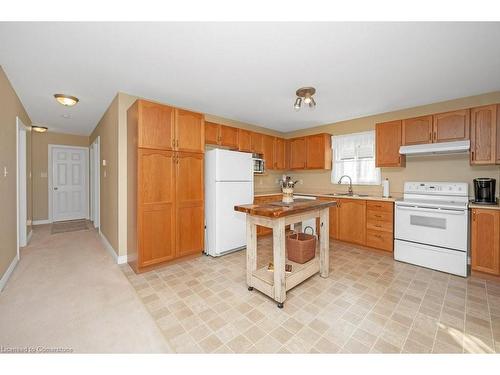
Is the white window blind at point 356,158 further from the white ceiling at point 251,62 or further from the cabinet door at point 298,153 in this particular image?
the white ceiling at point 251,62

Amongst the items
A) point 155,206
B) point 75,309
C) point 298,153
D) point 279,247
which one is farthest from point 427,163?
point 75,309

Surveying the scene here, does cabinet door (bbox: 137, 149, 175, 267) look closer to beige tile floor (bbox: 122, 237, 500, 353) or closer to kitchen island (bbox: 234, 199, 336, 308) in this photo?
beige tile floor (bbox: 122, 237, 500, 353)

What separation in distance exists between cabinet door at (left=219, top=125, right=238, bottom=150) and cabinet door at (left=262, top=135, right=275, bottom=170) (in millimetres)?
806

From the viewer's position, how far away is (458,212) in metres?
2.64

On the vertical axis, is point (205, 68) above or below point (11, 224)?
above

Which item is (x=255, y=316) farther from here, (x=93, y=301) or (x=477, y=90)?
(x=477, y=90)

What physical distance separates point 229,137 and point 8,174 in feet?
10.4

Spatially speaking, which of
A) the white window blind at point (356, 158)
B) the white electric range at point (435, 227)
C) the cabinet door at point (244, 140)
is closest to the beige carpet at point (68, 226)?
the cabinet door at point (244, 140)

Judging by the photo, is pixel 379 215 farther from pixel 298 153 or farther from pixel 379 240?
pixel 298 153

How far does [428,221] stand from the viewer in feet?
9.43

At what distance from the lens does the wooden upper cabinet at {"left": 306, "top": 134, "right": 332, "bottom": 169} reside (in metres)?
4.50
